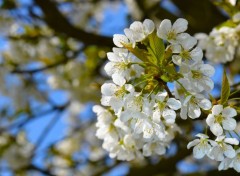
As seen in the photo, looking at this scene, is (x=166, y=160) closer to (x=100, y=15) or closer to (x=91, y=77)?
(x=91, y=77)

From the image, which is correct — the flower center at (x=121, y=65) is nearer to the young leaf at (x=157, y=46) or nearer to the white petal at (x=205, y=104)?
the young leaf at (x=157, y=46)

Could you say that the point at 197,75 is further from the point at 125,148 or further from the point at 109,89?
the point at 125,148

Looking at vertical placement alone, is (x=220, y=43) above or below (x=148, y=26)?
above

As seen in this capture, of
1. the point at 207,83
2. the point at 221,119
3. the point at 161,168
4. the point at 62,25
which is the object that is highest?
the point at 62,25

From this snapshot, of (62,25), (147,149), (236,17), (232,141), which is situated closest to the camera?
(232,141)

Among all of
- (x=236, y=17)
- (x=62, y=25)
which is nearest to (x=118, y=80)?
(x=236, y=17)

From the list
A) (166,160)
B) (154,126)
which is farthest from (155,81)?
(166,160)

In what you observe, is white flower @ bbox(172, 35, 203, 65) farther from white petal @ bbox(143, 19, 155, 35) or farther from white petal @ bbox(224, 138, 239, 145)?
white petal @ bbox(224, 138, 239, 145)
